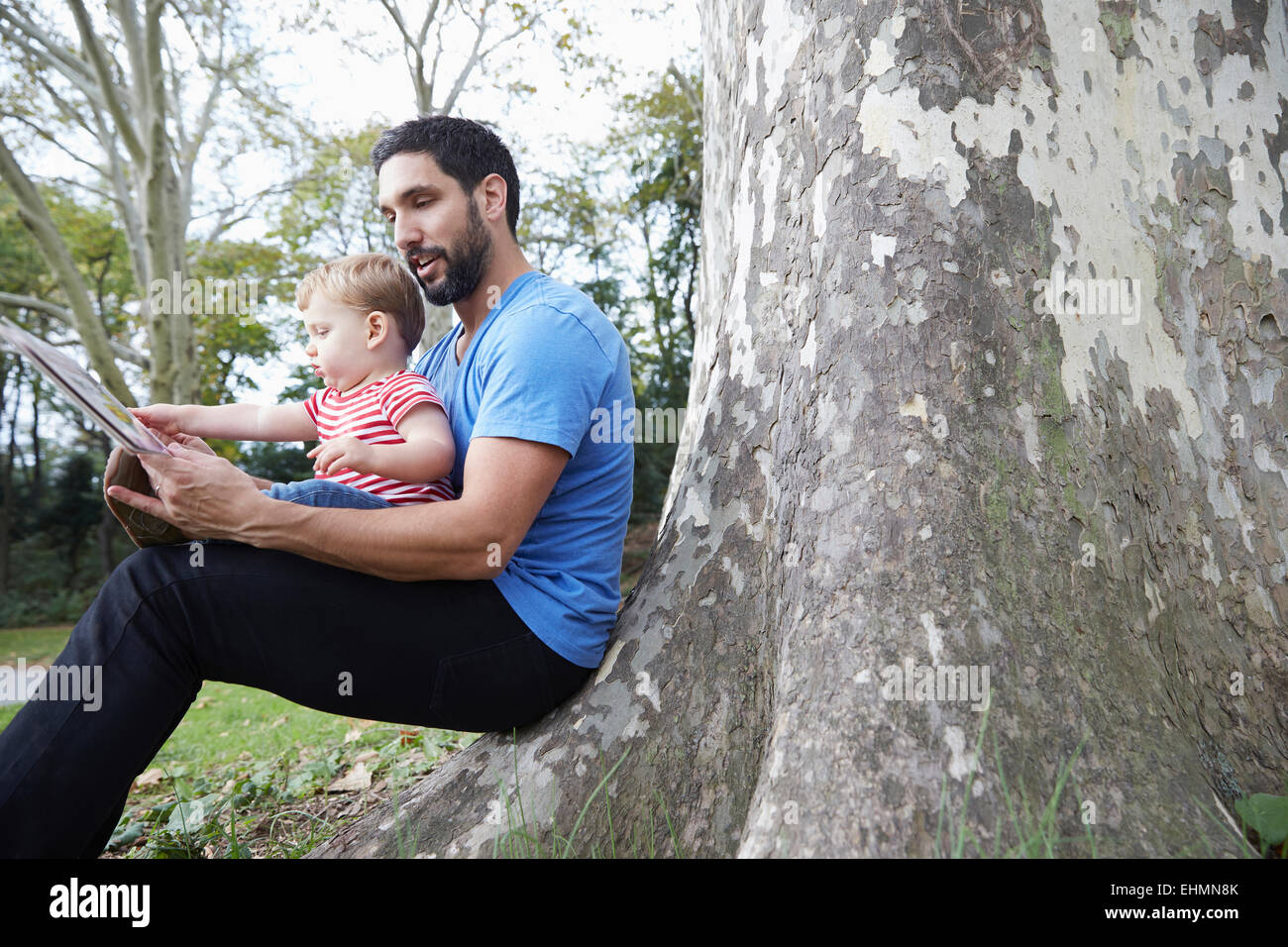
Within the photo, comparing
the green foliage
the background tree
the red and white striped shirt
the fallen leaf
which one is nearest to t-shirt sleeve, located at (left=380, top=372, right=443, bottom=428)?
the red and white striped shirt

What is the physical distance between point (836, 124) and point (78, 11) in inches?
418

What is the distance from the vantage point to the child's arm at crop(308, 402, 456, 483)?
6.95 ft

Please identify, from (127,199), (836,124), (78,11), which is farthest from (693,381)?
(127,199)

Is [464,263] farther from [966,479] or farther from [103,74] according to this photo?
[103,74]

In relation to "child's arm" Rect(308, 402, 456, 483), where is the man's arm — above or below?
below

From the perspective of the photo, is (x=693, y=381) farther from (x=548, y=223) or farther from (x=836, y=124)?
(x=548, y=223)

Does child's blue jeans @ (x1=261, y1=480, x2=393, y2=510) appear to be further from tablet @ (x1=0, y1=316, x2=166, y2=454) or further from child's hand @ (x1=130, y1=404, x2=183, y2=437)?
child's hand @ (x1=130, y1=404, x2=183, y2=437)

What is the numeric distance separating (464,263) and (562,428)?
2.48 feet

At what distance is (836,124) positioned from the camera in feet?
7.28

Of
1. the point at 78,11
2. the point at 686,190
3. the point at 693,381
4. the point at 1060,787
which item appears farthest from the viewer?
the point at 686,190

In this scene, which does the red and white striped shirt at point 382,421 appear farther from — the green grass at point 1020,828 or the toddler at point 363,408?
the green grass at point 1020,828

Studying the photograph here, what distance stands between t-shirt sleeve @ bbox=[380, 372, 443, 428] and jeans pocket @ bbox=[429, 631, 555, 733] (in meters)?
0.64

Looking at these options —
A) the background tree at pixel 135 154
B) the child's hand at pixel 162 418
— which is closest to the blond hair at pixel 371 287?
the child's hand at pixel 162 418

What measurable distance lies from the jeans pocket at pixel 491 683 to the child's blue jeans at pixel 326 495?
424 millimetres
